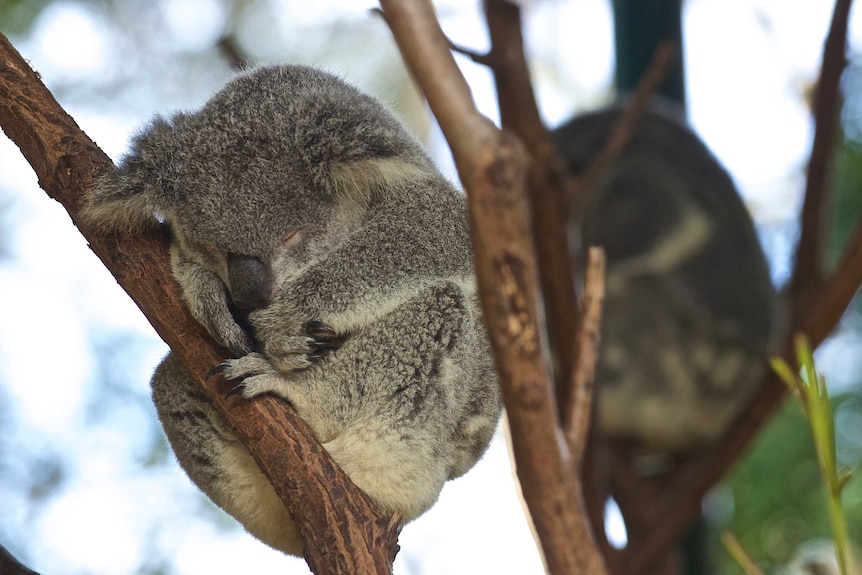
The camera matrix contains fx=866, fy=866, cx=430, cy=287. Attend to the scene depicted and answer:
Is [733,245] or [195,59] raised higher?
[195,59]

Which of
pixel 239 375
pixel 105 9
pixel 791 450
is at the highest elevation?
pixel 105 9

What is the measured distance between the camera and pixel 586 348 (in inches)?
77.0

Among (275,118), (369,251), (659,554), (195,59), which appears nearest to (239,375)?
(369,251)

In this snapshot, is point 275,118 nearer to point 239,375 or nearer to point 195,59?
point 239,375

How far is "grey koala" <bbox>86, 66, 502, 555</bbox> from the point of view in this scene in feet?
6.63

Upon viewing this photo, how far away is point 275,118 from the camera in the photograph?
2211mm

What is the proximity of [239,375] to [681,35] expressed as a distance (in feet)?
11.1

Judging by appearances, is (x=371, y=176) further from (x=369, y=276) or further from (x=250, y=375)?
(x=250, y=375)

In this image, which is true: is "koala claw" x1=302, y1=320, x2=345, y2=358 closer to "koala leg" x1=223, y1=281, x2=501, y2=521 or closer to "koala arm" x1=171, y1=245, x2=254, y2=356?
"koala leg" x1=223, y1=281, x2=501, y2=521

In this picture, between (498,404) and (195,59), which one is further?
(195,59)

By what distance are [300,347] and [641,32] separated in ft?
10.3

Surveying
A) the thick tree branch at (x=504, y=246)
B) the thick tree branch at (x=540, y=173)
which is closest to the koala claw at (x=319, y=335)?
the thick tree branch at (x=504, y=246)

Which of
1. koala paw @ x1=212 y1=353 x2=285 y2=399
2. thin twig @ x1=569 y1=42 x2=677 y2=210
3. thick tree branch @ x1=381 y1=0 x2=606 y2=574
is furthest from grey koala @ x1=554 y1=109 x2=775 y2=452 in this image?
thick tree branch @ x1=381 y1=0 x2=606 y2=574

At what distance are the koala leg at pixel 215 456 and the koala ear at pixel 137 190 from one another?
41 centimetres
